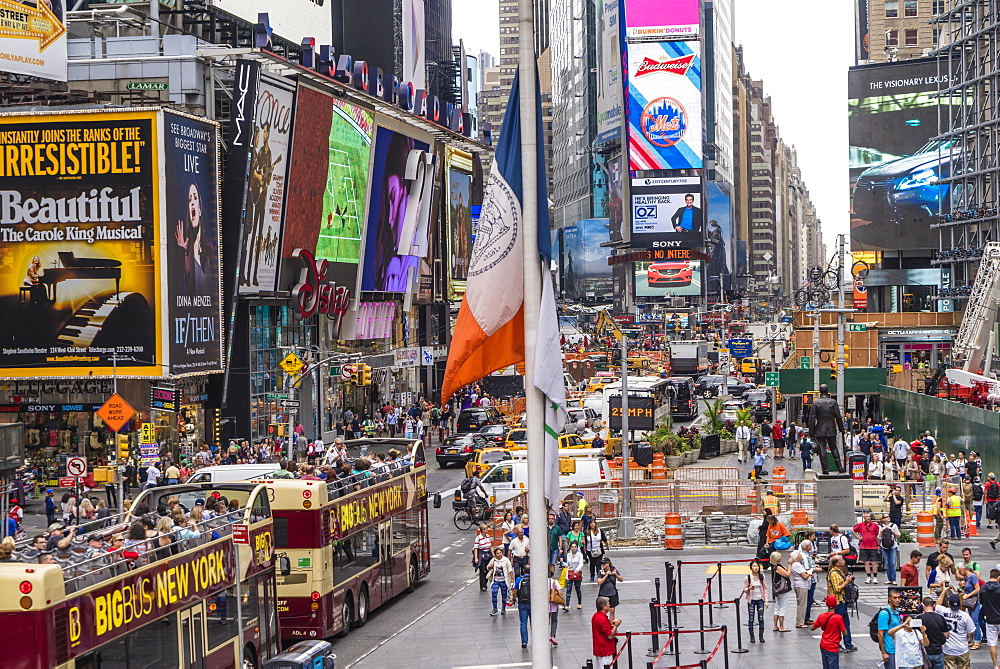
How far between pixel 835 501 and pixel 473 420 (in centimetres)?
3582

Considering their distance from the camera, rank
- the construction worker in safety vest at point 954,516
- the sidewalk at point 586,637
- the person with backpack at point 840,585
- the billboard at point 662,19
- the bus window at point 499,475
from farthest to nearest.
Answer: the billboard at point 662,19 < the bus window at point 499,475 < the construction worker in safety vest at point 954,516 < the sidewalk at point 586,637 < the person with backpack at point 840,585

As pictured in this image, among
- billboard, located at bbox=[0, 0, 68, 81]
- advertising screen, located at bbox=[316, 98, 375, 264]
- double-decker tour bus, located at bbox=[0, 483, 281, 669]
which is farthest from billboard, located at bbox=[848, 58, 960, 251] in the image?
double-decker tour bus, located at bbox=[0, 483, 281, 669]

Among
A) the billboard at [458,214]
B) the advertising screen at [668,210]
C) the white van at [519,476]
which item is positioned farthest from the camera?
the advertising screen at [668,210]

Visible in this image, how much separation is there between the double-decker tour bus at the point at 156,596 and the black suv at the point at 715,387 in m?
60.7

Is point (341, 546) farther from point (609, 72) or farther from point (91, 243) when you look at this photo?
point (609, 72)

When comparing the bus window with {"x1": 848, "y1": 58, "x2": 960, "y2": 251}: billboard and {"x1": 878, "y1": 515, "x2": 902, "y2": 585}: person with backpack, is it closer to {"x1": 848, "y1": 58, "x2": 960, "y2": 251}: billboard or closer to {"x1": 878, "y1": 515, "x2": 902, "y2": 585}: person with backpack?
{"x1": 878, "y1": 515, "x2": 902, "y2": 585}: person with backpack

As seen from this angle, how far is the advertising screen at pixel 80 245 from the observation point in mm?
50719

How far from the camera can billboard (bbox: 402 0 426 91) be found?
91.9m

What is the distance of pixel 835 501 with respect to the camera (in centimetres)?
3116

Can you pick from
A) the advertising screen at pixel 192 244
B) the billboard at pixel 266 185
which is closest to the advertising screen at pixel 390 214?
the billboard at pixel 266 185

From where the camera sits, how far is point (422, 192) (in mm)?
80812

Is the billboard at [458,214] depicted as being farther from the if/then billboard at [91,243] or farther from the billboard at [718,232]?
the billboard at [718,232]

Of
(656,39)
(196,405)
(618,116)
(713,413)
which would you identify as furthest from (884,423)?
(618,116)

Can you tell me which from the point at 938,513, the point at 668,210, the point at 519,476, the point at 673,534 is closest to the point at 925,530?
the point at 938,513
